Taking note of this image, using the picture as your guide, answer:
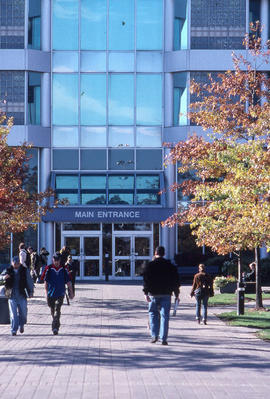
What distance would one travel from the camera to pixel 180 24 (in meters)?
41.4

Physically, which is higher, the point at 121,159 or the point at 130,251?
the point at 121,159

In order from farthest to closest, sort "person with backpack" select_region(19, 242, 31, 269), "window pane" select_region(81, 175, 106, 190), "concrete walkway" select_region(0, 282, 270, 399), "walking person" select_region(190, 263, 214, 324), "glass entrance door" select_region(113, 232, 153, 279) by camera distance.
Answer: "glass entrance door" select_region(113, 232, 153, 279) < "window pane" select_region(81, 175, 106, 190) < "person with backpack" select_region(19, 242, 31, 269) < "walking person" select_region(190, 263, 214, 324) < "concrete walkway" select_region(0, 282, 270, 399)

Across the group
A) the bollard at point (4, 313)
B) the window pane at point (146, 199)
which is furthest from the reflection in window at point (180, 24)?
the bollard at point (4, 313)

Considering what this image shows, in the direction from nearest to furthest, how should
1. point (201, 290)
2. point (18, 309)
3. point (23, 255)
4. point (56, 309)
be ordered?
point (56, 309)
point (18, 309)
point (201, 290)
point (23, 255)

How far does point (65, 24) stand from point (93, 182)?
28.5 feet

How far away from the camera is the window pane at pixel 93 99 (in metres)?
41.4

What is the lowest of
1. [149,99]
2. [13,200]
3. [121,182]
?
[13,200]

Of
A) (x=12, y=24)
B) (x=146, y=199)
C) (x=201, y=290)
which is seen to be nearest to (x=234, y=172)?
(x=201, y=290)

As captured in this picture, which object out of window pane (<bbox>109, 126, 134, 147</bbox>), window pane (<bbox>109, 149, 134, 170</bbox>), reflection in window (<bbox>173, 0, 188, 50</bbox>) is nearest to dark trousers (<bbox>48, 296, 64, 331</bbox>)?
window pane (<bbox>109, 149, 134, 170</bbox>)

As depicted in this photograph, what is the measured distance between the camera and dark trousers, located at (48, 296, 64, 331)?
16141 millimetres

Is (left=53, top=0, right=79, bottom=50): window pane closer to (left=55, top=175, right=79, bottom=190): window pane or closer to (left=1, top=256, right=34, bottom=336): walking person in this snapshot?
(left=55, top=175, right=79, bottom=190): window pane

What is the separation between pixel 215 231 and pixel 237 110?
13.4 ft

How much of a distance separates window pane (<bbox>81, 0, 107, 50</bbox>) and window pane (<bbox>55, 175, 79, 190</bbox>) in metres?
6.99

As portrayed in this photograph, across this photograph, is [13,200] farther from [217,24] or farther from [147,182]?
[217,24]
